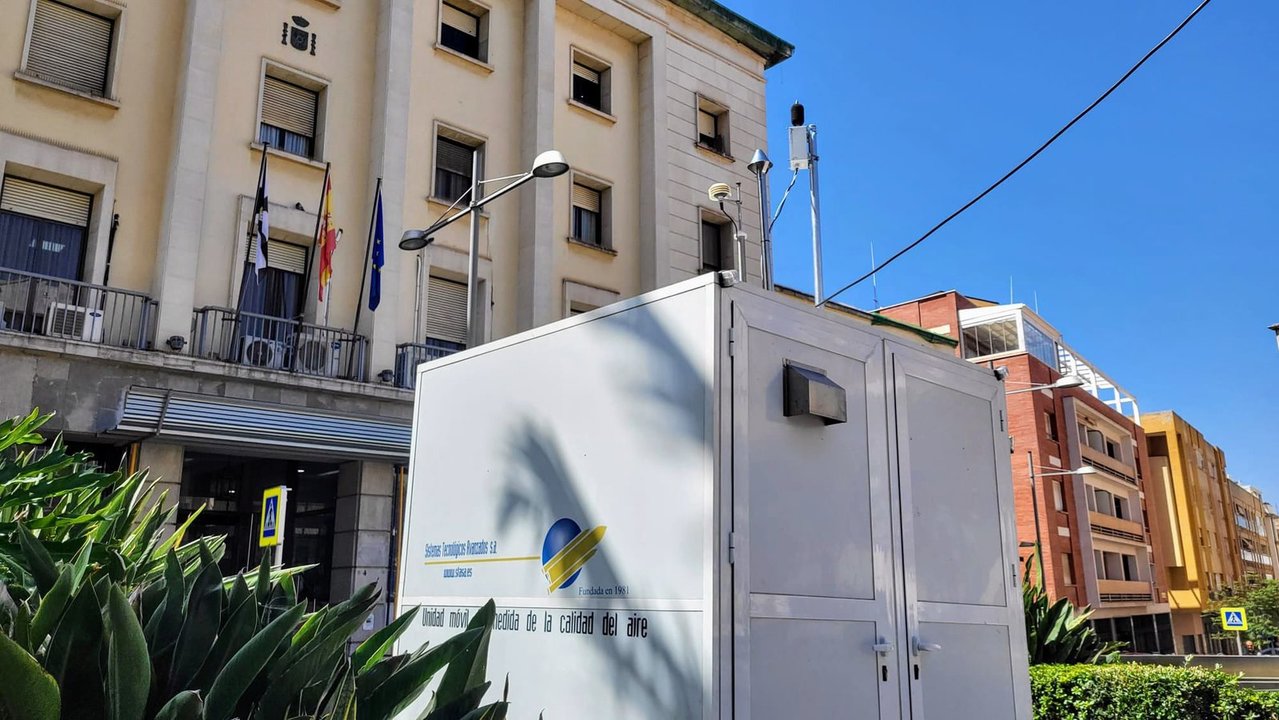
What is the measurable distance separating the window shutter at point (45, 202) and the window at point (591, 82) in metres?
11.5

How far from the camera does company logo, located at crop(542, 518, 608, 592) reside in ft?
15.8

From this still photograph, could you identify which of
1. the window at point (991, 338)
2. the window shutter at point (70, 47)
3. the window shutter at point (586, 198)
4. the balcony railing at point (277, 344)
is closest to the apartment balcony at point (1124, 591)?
the window at point (991, 338)

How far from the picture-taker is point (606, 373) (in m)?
5.01

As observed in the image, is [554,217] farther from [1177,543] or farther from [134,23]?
[1177,543]

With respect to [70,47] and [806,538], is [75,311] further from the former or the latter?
[806,538]

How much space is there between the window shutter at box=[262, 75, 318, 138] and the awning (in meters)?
5.61

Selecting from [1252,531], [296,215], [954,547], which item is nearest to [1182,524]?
[1252,531]

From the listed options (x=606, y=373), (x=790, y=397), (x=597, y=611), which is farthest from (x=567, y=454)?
(x=790, y=397)

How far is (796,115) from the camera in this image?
14.3 metres

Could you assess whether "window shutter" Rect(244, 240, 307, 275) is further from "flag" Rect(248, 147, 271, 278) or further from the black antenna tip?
the black antenna tip

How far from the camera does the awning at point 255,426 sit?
1447cm

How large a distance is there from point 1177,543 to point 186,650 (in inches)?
3161

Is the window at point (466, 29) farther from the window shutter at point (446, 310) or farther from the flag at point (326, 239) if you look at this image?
the flag at point (326, 239)

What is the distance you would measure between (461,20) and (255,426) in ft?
35.4
